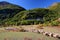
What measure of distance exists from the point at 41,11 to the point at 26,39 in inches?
1330

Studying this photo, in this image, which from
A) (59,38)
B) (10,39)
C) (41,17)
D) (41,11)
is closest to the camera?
(10,39)

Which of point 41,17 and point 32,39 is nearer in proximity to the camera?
point 32,39

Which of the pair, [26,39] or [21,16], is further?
[21,16]

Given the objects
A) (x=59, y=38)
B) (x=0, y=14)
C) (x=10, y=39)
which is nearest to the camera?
(x=10, y=39)

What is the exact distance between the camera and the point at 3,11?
5559 centimetres

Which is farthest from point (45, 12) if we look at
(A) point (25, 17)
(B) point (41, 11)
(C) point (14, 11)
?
(C) point (14, 11)

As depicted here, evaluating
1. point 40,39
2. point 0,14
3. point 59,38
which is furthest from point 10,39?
point 0,14

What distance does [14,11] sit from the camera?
182 feet

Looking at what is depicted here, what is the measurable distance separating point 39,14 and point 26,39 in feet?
105

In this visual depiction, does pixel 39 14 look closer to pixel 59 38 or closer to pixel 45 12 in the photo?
pixel 45 12

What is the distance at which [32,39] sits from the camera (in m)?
13.9

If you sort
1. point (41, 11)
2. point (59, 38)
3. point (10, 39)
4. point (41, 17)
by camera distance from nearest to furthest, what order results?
point (10, 39), point (59, 38), point (41, 17), point (41, 11)

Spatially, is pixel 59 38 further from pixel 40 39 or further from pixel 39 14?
pixel 39 14

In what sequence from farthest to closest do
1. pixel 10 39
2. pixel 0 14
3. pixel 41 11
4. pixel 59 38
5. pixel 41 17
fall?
1. pixel 0 14
2. pixel 41 11
3. pixel 41 17
4. pixel 59 38
5. pixel 10 39
